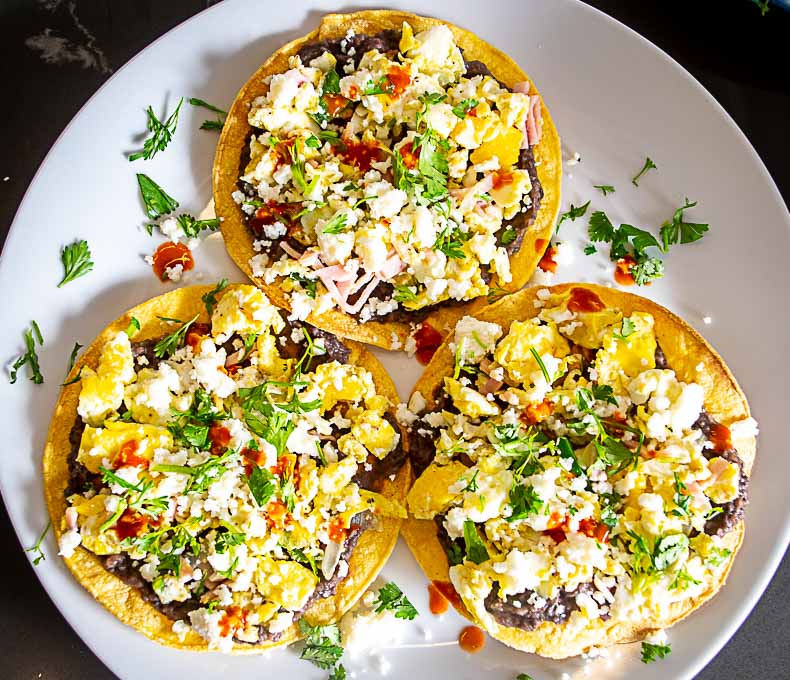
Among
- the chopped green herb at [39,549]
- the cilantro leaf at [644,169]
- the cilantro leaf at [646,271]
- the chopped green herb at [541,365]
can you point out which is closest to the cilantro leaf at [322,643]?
the chopped green herb at [39,549]

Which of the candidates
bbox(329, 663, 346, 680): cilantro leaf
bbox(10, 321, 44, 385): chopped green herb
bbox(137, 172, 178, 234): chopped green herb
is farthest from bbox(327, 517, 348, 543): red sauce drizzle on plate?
bbox(137, 172, 178, 234): chopped green herb

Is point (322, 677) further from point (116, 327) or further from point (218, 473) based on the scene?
point (116, 327)

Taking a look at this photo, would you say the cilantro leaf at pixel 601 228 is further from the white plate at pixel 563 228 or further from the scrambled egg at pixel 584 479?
the scrambled egg at pixel 584 479

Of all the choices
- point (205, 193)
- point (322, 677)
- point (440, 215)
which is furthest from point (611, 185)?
Result: point (322, 677)

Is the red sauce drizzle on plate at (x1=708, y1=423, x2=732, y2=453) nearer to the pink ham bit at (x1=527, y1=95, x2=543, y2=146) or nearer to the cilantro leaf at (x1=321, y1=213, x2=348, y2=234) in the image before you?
the pink ham bit at (x1=527, y1=95, x2=543, y2=146)

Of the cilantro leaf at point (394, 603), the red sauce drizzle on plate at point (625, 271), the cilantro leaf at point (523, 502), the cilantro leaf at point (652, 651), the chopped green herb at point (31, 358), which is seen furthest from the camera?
the red sauce drizzle on plate at point (625, 271)

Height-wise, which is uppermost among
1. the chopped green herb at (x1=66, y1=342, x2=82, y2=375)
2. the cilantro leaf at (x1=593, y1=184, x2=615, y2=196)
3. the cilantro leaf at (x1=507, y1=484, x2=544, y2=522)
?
the cilantro leaf at (x1=593, y1=184, x2=615, y2=196)
